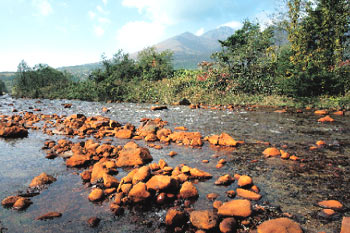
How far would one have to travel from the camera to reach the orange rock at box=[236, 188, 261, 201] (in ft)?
12.0

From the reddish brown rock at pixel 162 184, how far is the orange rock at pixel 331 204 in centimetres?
236

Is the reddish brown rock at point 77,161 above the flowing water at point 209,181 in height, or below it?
above

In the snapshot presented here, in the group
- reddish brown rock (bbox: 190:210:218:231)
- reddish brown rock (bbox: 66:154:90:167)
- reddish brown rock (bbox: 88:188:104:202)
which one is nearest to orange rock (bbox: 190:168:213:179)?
reddish brown rock (bbox: 190:210:218:231)

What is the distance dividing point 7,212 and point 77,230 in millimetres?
1397

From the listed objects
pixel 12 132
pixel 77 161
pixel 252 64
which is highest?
pixel 252 64

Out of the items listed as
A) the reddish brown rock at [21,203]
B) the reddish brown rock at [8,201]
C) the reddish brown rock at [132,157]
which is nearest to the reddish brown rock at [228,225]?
the reddish brown rock at [132,157]

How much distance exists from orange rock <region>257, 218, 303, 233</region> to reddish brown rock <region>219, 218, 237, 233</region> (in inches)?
12.4

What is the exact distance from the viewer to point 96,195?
372 cm

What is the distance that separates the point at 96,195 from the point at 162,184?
1145 mm

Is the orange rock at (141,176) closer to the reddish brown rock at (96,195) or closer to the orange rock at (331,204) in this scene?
the reddish brown rock at (96,195)

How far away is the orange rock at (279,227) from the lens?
2.70 meters

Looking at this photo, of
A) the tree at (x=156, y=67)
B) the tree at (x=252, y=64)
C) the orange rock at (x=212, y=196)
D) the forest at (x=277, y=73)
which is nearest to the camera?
the orange rock at (x=212, y=196)

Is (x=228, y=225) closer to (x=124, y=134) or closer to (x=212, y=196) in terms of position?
(x=212, y=196)

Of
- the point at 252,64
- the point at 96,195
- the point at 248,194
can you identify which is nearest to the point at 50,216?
the point at 96,195
